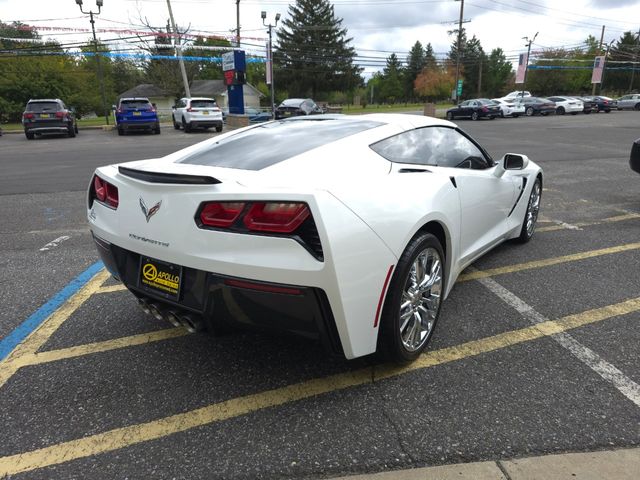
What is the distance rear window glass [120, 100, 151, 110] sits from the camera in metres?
21.1

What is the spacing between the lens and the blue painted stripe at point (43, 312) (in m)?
2.96

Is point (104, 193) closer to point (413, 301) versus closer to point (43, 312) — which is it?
point (43, 312)

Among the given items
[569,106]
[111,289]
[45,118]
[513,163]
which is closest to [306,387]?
[111,289]

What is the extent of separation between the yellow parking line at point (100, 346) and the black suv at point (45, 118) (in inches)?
798

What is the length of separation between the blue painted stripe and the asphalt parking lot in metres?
0.02

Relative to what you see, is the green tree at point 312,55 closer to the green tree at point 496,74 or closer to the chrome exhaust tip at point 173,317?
the green tree at point 496,74

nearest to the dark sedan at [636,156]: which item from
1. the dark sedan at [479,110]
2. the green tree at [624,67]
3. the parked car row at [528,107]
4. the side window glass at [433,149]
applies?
the side window glass at [433,149]

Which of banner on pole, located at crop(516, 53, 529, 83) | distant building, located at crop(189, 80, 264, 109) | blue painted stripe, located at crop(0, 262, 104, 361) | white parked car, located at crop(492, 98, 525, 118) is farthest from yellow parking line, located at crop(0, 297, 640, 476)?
distant building, located at crop(189, 80, 264, 109)

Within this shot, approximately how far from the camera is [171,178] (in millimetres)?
2303

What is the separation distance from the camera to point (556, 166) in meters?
10.5

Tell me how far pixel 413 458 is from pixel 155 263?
59.8 inches

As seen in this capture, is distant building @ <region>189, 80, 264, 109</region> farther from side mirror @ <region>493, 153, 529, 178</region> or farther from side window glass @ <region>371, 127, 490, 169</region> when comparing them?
side window glass @ <region>371, 127, 490, 169</region>

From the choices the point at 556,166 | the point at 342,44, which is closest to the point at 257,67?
the point at 342,44

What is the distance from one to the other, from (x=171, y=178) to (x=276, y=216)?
0.62 m
